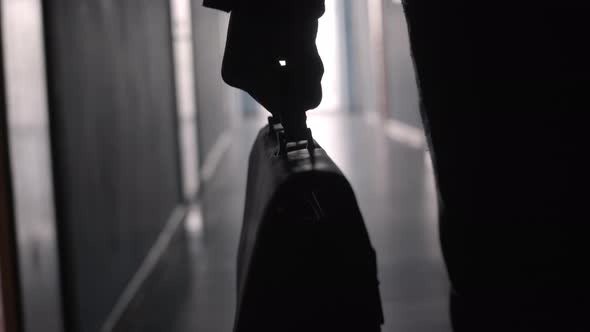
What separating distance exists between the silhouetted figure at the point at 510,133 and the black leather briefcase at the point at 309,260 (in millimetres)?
160

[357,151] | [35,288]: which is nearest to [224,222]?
[35,288]

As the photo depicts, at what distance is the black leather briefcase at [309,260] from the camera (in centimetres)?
86

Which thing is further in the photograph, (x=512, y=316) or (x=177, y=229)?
(x=177, y=229)

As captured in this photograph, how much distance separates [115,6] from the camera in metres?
2.80

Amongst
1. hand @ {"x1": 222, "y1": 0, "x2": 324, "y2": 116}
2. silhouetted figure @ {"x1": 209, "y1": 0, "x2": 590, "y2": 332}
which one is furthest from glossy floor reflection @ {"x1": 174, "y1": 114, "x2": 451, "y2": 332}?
hand @ {"x1": 222, "y1": 0, "x2": 324, "y2": 116}

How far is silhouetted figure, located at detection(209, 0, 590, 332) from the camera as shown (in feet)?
3.12

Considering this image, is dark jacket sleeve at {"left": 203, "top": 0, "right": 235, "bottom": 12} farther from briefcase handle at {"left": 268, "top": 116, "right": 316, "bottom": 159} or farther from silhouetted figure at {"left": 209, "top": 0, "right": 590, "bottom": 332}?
briefcase handle at {"left": 268, "top": 116, "right": 316, "bottom": 159}

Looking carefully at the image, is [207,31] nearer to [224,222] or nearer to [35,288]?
[224,222]

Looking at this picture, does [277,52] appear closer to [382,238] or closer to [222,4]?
[222,4]

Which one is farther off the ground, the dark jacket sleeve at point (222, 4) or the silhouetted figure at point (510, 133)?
the dark jacket sleeve at point (222, 4)

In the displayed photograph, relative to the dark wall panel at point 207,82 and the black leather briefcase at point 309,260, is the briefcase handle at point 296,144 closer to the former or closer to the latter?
the black leather briefcase at point 309,260

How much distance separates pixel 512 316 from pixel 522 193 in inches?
6.2

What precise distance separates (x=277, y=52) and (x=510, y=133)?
0.30 metres

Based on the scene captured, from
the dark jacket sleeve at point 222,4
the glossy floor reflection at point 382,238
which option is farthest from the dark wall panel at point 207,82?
the dark jacket sleeve at point 222,4
